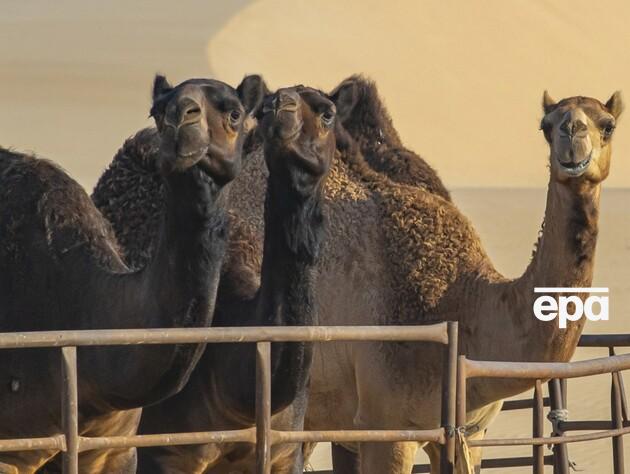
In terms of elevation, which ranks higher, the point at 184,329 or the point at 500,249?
the point at 500,249

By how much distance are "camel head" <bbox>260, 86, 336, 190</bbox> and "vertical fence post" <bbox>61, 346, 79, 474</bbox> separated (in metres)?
1.17

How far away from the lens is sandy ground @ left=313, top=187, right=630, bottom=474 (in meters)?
14.8

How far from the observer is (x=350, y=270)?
815cm

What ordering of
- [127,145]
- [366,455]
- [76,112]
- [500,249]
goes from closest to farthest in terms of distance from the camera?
[127,145] → [366,455] → [500,249] → [76,112]

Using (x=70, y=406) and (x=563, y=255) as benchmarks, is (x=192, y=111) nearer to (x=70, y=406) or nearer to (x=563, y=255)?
(x=70, y=406)

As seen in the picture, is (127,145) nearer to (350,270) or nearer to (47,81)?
(350,270)

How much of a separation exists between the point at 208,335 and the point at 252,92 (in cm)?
121

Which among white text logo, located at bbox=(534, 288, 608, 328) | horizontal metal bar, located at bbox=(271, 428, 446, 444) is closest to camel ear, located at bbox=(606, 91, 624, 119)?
white text logo, located at bbox=(534, 288, 608, 328)

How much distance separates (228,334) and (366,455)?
3090 mm

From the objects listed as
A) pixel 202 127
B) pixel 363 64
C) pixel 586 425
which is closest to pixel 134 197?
pixel 202 127

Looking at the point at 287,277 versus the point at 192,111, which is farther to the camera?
the point at 287,277

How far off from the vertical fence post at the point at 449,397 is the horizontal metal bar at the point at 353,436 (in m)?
0.03

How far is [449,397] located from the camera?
209 inches

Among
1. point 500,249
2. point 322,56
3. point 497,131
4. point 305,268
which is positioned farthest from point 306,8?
point 305,268
